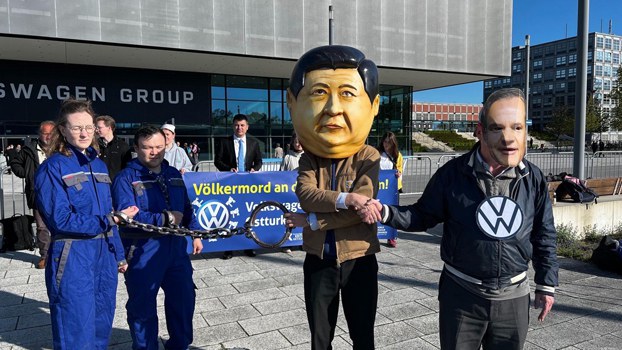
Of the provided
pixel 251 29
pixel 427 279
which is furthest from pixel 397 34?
pixel 427 279

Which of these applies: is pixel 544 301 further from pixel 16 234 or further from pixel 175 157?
pixel 16 234

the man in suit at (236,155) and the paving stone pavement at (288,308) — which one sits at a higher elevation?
the man in suit at (236,155)

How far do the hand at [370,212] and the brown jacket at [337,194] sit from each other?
168mm

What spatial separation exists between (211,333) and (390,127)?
1026 inches

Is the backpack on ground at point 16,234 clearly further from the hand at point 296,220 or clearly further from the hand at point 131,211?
the hand at point 296,220

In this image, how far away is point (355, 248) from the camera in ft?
8.71

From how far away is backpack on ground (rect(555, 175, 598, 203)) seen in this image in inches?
295

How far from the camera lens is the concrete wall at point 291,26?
52.0 ft

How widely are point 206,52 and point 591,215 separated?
15320 mm

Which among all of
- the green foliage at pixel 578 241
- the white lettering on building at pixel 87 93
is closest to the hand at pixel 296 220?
the green foliage at pixel 578 241

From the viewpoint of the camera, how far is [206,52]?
1823cm

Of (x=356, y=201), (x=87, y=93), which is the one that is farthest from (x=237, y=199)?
(x=87, y=93)

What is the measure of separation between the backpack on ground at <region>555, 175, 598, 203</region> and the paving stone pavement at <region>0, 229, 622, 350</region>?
2.03 metres

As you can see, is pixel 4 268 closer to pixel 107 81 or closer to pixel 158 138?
pixel 158 138
